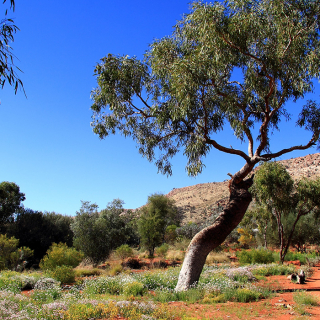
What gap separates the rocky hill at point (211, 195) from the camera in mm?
46344

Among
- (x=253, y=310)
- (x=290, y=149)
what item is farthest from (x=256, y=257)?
(x=253, y=310)

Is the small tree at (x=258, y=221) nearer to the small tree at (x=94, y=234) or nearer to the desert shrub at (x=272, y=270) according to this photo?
the desert shrub at (x=272, y=270)

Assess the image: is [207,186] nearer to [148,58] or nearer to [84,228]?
[84,228]

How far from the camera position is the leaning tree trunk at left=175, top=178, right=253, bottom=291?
381 inches

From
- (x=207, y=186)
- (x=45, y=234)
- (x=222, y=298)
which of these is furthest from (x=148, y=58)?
(x=207, y=186)

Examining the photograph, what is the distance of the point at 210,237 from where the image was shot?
10156 millimetres

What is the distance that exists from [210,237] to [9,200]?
31462 millimetres

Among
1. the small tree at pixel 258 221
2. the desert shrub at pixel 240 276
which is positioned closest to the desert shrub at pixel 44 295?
the desert shrub at pixel 240 276

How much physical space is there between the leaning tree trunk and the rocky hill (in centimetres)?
3183

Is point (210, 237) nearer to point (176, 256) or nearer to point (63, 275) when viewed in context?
point (63, 275)

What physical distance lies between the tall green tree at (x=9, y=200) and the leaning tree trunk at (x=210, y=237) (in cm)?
3021

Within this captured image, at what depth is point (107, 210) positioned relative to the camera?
1071 inches

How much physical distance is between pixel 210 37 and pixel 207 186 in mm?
60830

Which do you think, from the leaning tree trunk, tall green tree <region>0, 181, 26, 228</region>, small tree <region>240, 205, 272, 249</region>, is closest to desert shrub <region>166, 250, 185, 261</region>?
small tree <region>240, 205, 272, 249</region>
